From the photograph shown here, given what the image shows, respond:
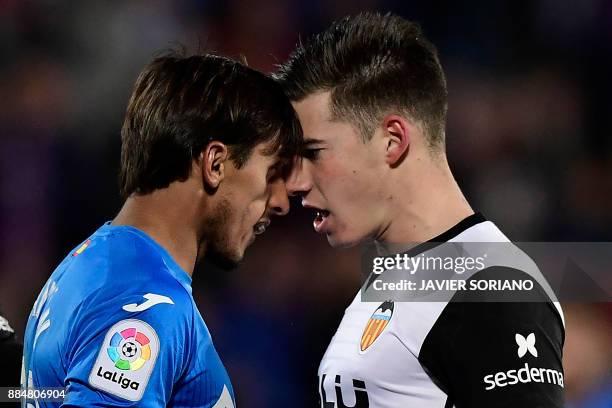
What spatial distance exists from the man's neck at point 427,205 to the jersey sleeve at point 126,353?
877mm

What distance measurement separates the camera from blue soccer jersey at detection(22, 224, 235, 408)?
6.64ft

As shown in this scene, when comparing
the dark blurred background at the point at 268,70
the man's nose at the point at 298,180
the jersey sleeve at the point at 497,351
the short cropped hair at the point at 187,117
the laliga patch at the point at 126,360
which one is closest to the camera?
the laliga patch at the point at 126,360

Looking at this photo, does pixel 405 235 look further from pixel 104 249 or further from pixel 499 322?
pixel 104 249

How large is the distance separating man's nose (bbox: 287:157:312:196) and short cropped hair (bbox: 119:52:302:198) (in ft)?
0.94

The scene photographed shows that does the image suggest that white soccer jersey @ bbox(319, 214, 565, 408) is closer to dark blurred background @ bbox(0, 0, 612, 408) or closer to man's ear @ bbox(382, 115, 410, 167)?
man's ear @ bbox(382, 115, 410, 167)

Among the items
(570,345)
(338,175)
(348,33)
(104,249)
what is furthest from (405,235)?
(570,345)

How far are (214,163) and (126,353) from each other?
605mm

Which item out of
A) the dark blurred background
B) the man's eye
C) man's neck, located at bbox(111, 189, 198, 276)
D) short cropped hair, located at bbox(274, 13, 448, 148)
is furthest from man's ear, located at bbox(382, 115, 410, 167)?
the dark blurred background

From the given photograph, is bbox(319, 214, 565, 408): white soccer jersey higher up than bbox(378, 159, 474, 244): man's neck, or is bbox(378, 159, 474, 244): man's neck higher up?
bbox(378, 159, 474, 244): man's neck

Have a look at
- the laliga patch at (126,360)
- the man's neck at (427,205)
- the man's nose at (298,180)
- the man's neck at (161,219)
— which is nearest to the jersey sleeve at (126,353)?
the laliga patch at (126,360)

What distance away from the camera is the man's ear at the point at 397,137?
2693 millimetres

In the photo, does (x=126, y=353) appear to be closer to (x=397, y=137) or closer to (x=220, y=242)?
(x=220, y=242)

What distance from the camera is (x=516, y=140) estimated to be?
18.4 ft

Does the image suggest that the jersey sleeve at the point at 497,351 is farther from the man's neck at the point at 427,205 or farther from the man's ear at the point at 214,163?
the man's ear at the point at 214,163
